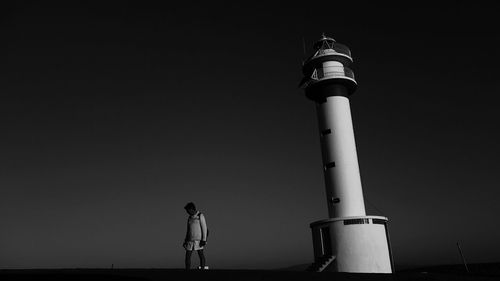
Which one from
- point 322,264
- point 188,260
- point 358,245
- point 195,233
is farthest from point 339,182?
point 188,260

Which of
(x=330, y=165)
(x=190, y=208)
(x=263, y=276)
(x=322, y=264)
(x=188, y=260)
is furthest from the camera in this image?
(x=330, y=165)

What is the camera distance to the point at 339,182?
2661 cm

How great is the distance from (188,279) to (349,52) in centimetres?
2546

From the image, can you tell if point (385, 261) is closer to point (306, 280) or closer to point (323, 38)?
point (323, 38)

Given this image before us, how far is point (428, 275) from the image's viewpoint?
7172 mm

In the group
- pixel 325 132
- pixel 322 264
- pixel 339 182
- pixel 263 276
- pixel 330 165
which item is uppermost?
pixel 325 132

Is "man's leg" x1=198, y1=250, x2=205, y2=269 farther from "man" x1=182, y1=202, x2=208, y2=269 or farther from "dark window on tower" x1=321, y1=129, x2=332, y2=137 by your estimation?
"dark window on tower" x1=321, y1=129, x2=332, y2=137

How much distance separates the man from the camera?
13172 millimetres

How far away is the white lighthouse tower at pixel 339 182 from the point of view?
80.0 ft

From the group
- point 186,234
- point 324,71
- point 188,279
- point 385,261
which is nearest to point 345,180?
point 385,261

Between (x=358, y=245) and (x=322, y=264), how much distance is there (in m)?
2.35

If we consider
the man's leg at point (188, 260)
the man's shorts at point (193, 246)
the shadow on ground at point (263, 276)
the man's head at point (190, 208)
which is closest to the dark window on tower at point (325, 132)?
the man's head at point (190, 208)

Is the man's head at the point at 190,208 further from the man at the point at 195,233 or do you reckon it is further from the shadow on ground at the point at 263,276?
the shadow on ground at the point at 263,276

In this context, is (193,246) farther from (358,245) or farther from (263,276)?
(358,245)
